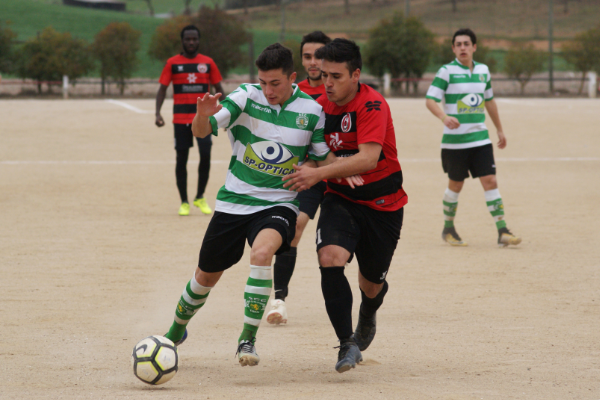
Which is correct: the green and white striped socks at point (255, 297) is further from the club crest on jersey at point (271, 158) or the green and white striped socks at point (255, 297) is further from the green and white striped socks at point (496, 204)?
the green and white striped socks at point (496, 204)

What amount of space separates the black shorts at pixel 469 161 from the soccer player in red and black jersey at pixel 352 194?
12.7 ft

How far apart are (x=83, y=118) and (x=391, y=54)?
2191 cm

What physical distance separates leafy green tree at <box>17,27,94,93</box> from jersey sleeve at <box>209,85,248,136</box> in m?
34.7

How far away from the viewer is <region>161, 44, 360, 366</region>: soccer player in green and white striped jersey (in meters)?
4.40

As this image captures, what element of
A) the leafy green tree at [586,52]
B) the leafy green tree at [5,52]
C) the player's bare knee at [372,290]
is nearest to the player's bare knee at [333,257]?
the player's bare knee at [372,290]

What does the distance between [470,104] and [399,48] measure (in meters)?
32.8

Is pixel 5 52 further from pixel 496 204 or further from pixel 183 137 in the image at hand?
pixel 496 204

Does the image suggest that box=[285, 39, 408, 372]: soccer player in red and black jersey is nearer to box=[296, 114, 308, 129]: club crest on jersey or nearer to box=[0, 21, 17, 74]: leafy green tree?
box=[296, 114, 308, 129]: club crest on jersey

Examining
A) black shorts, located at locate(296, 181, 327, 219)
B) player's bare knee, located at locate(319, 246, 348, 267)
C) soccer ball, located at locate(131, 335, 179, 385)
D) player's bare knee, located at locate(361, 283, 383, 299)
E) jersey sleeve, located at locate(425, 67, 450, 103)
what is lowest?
soccer ball, located at locate(131, 335, 179, 385)

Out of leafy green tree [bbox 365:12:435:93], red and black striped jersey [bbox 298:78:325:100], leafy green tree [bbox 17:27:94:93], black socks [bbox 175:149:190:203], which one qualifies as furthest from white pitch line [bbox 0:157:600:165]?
leafy green tree [bbox 365:12:435:93]

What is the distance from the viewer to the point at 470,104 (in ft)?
28.1

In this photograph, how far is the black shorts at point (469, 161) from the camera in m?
8.41

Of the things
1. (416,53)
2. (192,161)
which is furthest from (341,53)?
(416,53)

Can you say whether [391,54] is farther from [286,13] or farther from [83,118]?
[286,13]
